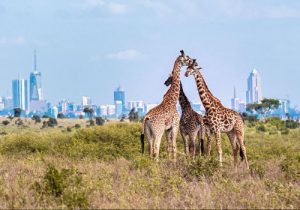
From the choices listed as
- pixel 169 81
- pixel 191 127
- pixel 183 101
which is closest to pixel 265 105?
pixel 169 81

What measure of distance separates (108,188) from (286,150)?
12158 mm

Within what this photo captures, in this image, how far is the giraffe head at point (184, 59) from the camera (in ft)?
51.5

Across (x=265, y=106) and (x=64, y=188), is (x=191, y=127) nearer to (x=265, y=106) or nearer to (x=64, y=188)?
(x=64, y=188)

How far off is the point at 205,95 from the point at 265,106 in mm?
69034

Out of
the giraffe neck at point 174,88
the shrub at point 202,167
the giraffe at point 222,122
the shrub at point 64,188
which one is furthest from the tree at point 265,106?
the shrub at point 64,188

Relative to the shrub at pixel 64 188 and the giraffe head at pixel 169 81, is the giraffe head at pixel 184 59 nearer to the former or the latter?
the giraffe head at pixel 169 81

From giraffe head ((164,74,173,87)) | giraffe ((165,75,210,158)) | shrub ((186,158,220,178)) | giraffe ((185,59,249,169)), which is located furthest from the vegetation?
shrub ((186,158,220,178))

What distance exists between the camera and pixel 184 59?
15.8 meters

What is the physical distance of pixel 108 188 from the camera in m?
10.9

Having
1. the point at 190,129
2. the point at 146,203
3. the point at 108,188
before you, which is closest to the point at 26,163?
the point at 190,129

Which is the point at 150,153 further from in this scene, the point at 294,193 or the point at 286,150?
the point at 286,150

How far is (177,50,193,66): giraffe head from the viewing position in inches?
618

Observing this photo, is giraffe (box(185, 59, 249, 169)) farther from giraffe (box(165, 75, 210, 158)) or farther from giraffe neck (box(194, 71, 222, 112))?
giraffe (box(165, 75, 210, 158))

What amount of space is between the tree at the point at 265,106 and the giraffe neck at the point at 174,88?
219 feet
